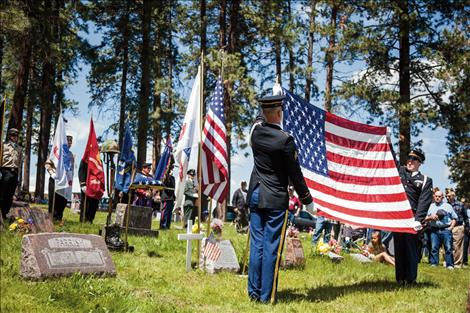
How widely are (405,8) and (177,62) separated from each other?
11.8 m

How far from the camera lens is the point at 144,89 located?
21406 millimetres

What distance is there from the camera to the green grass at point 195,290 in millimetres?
4465

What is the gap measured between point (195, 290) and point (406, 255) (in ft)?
11.6

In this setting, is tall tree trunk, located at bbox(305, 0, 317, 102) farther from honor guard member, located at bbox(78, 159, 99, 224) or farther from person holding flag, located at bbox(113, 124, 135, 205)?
person holding flag, located at bbox(113, 124, 135, 205)

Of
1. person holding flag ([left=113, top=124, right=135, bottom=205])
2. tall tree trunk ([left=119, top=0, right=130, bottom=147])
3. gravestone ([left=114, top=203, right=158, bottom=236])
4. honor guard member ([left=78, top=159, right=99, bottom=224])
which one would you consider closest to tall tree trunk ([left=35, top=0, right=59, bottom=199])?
tall tree trunk ([left=119, top=0, right=130, bottom=147])

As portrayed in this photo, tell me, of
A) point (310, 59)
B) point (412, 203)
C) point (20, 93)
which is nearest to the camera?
point (412, 203)

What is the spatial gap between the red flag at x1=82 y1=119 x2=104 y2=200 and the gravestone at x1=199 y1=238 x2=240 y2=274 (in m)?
4.65

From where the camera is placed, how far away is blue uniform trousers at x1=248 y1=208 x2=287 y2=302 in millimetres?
5914

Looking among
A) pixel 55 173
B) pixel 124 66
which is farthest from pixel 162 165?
pixel 124 66

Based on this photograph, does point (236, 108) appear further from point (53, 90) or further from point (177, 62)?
point (53, 90)

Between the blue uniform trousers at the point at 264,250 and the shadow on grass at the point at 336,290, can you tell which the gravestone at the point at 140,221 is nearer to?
the shadow on grass at the point at 336,290

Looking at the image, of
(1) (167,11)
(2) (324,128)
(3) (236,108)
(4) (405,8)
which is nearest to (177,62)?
(1) (167,11)

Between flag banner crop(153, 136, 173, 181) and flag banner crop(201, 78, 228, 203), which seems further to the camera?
flag banner crop(153, 136, 173, 181)

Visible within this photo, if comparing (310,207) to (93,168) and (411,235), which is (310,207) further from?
(93,168)
